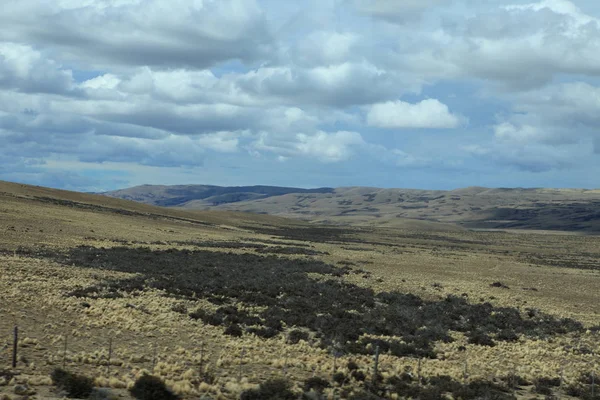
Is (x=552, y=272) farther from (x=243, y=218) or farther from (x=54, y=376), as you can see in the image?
(x=243, y=218)

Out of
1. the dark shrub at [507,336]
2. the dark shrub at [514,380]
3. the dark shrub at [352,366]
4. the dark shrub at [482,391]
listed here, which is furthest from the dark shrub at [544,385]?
the dark shrub at [507,336]

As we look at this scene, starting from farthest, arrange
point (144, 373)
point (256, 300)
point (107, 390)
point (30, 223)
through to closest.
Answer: point (30, 223)
point (256, 300)
point (144, 373)
point (107, 390)

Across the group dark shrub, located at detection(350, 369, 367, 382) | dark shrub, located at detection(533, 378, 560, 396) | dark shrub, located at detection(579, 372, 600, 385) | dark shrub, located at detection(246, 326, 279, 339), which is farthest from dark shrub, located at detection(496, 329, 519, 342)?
dark shrub, located at detection(350, 369, 367, 382)

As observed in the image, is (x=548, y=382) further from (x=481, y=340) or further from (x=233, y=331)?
(x=233, y=331)

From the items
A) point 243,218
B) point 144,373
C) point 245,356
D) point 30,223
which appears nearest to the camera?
point 144,373

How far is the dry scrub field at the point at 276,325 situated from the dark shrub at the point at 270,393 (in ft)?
1.59

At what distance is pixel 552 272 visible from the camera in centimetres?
7375

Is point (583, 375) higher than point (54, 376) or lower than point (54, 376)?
lower

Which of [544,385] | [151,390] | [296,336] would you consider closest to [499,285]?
[296,336]

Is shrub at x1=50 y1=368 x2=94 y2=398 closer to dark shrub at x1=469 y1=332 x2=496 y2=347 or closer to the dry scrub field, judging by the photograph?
the dry scrub field

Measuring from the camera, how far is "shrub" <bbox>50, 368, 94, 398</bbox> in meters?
16.0

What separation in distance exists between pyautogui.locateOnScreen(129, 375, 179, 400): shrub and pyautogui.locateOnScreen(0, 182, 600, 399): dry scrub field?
16.2 inches

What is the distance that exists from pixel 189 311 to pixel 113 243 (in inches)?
1508

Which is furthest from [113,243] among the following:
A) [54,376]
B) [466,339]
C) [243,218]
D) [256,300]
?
[243,218]
